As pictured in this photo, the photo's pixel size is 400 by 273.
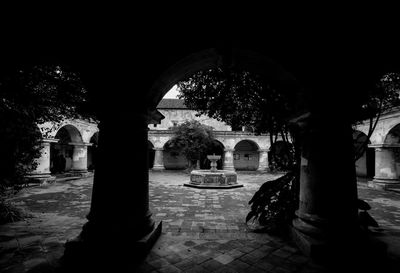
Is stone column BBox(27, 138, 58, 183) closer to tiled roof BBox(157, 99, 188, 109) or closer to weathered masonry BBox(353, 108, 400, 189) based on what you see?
tiled roof BBox(157, 99, 188, 109)

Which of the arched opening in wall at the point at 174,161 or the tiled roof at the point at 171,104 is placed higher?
the tiled roof at the point at 171,104

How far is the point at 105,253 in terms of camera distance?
2855 mm

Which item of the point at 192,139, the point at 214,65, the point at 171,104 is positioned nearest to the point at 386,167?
the point at 214,65

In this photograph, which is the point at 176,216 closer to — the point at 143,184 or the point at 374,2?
the point at 143,184

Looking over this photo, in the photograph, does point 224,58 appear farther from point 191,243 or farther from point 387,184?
point 387,184

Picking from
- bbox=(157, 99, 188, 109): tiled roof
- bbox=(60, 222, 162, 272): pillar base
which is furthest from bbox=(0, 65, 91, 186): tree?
bbox=(157, 99, 188, 109): tiled roof

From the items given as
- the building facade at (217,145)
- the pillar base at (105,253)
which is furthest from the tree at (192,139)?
the pillar base at (105,253)

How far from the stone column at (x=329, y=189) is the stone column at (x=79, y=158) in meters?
16.7

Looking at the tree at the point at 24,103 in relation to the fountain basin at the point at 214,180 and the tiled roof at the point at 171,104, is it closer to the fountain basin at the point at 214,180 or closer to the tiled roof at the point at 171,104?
the fountain basin at the point at 214,180

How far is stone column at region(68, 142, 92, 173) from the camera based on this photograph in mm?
15867

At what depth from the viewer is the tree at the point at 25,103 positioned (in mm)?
3555

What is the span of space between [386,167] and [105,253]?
1475 cm

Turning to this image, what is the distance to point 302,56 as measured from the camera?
303 cm

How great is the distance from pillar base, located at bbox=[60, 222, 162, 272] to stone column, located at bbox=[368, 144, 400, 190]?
13.8 metres
